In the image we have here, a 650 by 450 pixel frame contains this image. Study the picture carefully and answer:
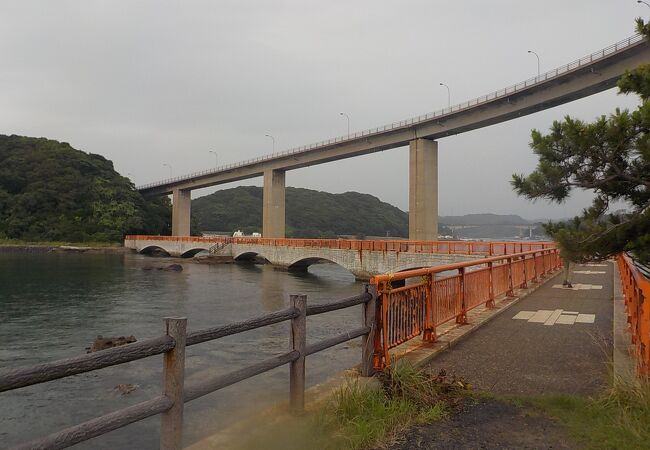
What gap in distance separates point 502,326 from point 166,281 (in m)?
28.2

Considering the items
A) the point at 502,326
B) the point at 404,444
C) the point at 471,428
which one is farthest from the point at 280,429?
the point at 502,326

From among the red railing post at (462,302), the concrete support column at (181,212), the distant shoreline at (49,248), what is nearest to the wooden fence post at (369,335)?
the red railing post at (462,302)

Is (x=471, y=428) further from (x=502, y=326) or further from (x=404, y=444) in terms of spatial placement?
(x=502, y=326)

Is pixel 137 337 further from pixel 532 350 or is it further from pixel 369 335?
pixel 532 350

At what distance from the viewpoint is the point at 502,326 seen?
9.02 meters

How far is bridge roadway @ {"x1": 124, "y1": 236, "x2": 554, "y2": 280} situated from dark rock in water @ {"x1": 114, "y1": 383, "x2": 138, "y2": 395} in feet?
64.4

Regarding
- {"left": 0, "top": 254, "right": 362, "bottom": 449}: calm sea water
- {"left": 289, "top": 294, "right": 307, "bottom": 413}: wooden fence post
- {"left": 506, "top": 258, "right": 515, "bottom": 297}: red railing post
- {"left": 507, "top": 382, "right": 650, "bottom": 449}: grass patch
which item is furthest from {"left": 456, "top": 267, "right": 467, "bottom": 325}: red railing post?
{"left": 289, "top": 294, "right": 307, "bottom": 413}: wooden fence post

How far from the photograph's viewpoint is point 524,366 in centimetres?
629

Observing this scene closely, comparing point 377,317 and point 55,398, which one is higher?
point 377,317

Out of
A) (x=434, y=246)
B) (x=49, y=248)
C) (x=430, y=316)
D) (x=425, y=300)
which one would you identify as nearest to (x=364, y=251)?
(x=434, y=246)

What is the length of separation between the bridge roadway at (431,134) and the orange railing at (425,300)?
1940 cm

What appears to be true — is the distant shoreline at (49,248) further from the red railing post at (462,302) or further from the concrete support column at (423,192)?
the red railing post at (462,302)

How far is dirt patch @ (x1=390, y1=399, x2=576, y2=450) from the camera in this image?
392 cm

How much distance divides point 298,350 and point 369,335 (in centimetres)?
108
